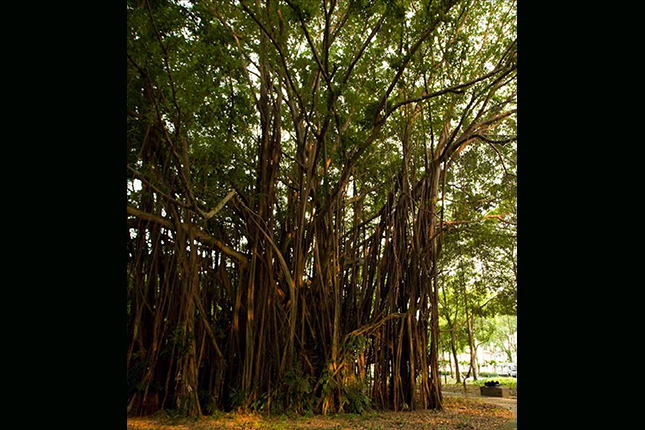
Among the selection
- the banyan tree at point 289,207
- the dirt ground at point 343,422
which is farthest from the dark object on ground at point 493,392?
the banyan tree at point 289,207

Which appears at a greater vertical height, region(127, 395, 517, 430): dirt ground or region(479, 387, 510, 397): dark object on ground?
region(127, 395, 517, 430): dirt ground

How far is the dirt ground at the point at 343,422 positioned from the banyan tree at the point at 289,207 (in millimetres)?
208

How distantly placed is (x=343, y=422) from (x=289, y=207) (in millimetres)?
2257

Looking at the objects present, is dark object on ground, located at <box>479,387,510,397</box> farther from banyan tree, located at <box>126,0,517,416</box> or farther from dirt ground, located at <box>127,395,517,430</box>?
banyan tree, located at <box>126,0,517,416</box>

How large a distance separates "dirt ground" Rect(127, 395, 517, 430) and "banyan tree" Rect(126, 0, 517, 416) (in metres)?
0.21

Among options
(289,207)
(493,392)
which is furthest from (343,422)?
(493,392)

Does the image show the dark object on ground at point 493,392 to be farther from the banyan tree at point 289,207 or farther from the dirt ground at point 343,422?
the banyan tree at point 289,207

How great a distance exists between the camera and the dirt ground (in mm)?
3705

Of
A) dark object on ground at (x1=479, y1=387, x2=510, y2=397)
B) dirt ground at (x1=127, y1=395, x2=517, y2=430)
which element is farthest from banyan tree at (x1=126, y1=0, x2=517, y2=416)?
dark object on ground at (x1=479, y1=387, x2=510, y2=397)

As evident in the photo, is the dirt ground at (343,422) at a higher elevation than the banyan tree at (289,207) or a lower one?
lower

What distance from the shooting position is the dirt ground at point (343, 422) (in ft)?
12.2

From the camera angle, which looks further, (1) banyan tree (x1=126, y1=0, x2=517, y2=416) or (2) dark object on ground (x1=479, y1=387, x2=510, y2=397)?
(2) dark object on ground (x1=479, y1=387, x2=510, y2=397)
